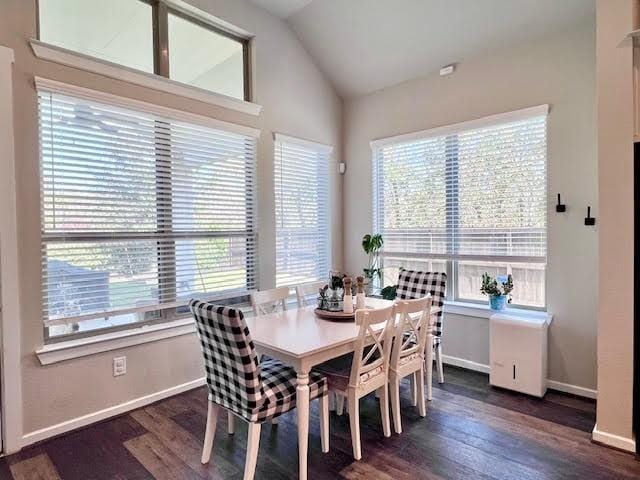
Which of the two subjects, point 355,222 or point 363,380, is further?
point 355,222

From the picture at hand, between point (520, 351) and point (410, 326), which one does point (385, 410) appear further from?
point (520, 351)

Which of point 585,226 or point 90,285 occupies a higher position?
point 585,226

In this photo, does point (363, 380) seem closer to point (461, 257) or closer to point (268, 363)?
point (268, 363)

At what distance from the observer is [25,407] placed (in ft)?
8.34

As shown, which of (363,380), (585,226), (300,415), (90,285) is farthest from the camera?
(585,226)

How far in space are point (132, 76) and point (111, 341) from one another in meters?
2.02

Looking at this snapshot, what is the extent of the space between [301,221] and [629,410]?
10.5ft

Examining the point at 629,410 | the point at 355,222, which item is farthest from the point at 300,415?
the point at 355,222

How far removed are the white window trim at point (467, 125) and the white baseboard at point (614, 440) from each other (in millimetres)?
2463

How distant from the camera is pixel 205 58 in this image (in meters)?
3.60

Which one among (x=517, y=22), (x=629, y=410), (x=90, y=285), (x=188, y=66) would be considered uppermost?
(x=517, y=22)

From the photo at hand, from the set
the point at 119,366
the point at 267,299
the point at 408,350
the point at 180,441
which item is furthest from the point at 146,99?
the point at 408,350

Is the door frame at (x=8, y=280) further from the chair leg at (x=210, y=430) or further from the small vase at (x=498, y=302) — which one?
the small vase at (x=498, y=302)

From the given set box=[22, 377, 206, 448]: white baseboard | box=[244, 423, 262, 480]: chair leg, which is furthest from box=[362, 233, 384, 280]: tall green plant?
box=[244, 423, 262, 480]: chair leg
